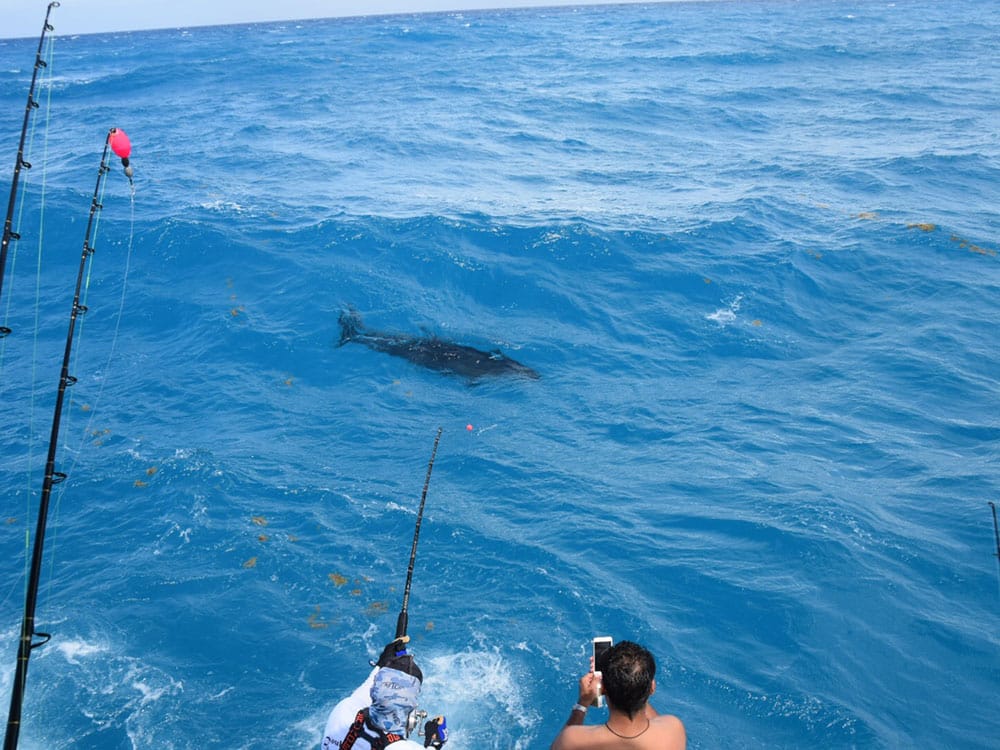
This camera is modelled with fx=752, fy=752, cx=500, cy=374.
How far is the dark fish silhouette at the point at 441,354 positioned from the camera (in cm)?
1830

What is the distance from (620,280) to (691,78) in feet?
127

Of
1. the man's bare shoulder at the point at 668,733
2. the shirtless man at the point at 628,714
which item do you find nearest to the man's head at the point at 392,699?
the shirtless man at the point at 628,714

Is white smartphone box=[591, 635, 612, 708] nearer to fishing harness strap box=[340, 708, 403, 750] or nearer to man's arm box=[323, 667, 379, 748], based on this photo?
Result: fishing harness strap box=[340, 708, 403, 750]

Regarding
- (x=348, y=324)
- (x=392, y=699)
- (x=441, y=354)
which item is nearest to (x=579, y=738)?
(x=392, y=699)

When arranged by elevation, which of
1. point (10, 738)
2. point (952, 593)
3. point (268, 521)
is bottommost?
point (952, 593)

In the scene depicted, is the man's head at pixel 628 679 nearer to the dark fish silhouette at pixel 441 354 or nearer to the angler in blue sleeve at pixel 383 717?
the angler in blue sleeve at pixel 383 717

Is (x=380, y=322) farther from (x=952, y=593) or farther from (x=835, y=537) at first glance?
(x=952, y=593)

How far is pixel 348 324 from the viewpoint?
20.9 metres

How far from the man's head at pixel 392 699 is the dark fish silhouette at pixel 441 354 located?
1221 centimetres

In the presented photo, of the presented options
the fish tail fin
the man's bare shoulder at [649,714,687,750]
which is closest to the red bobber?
the man's bare shoulder at [649,714,687,750]

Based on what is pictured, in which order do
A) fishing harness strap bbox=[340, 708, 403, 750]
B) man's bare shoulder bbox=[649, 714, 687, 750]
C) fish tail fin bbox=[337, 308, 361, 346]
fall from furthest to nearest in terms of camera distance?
fish tail fin bbox=[337, 308, 361, 346]
fishing harness strap bbox=[340, 708, 403, 750]
man's bare shoulder bbox=[649, 714, 687, 750]

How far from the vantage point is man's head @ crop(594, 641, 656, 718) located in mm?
4703

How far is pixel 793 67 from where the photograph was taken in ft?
190

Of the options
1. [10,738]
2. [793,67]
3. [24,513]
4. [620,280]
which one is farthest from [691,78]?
[10,738]
